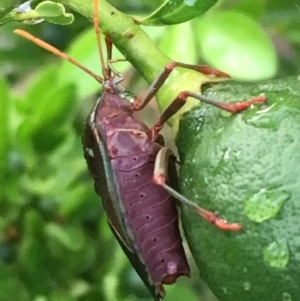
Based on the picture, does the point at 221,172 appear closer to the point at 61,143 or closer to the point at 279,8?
the point at 61,143

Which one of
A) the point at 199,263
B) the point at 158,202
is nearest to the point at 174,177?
the point at 158,202

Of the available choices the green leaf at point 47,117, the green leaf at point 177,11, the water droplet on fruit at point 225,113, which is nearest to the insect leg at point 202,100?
the water droplet on fruit at point 225,113

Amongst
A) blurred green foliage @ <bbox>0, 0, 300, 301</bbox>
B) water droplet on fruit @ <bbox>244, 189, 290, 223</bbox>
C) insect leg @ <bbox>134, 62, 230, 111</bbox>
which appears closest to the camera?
water droplet on fruit @ <bbox>244, 189, 290, 223</bbox>

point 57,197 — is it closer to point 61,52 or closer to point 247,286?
point 61,52

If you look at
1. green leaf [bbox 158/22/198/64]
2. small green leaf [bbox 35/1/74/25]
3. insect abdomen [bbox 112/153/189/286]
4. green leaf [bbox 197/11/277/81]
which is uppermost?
small green leaf [bbox 35/1/74/25]

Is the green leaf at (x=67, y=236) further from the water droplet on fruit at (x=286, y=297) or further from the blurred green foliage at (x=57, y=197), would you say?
the water droplet on fruit at (x=286, y=297)

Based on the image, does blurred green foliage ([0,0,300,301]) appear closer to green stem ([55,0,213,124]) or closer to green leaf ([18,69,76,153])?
green leaf ([18,69,76,153])

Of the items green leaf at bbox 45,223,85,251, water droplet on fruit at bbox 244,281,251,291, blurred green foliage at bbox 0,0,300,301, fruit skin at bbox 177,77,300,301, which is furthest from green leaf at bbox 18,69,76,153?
water droplet on fruit at bbox 244,281,251,291
